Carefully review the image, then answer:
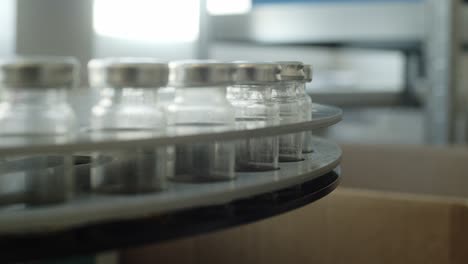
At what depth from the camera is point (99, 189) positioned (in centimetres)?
21

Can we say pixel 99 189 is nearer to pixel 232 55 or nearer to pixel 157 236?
pixel 157 236

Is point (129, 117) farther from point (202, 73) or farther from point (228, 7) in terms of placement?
point (228, 7)

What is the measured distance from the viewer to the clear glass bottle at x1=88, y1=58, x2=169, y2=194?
0.66 ft

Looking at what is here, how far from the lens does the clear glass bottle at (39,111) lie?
0.18 metres

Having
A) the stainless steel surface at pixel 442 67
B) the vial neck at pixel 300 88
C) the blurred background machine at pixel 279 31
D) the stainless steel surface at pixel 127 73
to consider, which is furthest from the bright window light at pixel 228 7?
the stainless steel surface at pixel 127 73

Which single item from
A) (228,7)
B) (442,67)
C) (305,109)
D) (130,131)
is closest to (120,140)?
(130,131)

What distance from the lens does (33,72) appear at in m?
0.18

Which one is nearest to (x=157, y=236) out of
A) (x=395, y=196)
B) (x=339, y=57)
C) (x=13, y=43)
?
(x=395, y=196)

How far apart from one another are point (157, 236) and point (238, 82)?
0.09m

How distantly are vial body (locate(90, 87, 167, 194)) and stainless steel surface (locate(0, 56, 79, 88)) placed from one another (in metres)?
0.02

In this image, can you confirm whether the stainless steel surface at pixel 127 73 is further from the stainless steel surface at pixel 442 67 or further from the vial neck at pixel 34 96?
the stainless steel surface at pixel 442 67

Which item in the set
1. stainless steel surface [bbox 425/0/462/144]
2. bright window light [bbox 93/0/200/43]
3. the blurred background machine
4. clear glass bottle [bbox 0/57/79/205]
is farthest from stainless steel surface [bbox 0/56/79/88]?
stainless steel surface [bbox 425/0/462/144]

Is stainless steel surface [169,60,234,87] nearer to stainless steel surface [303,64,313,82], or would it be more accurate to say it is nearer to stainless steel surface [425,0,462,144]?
stainless steel surface [303,64,313,82]

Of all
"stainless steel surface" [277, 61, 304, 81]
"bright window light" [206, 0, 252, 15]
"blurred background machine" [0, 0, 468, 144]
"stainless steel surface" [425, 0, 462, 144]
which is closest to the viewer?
"stainless steel surface" [277, 61, 304, 81]
